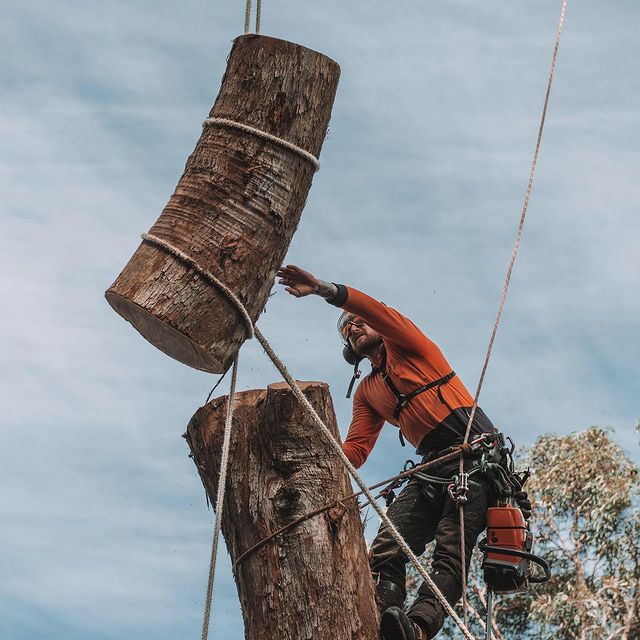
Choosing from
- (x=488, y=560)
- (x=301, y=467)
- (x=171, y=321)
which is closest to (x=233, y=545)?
(x=301, y=467)

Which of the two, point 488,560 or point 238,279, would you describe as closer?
point 238,279

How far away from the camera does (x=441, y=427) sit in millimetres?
5051

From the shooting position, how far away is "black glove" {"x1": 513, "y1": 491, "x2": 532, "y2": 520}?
16.4 ft

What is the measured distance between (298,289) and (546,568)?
175 centimetres

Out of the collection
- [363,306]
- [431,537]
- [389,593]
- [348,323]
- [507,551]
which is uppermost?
[348,323]

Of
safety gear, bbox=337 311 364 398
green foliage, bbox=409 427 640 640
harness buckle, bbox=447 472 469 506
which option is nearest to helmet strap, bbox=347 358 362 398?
safety gear, bbox=337 311 364 398

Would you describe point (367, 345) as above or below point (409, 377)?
above

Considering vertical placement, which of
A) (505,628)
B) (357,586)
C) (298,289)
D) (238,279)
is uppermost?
(505,628)

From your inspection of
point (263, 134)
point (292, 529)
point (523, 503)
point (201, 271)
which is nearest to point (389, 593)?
point (292, 529)

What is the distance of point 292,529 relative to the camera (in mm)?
3910

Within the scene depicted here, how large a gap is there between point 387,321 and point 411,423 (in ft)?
1.99

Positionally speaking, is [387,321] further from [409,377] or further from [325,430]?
[325,430]

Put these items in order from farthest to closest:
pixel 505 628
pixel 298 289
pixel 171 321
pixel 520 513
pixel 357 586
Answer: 1. pixel 505 628
2. pixel 520 513
3. pixel 298 289
4. pixel 357 586
5. pixel 171 321

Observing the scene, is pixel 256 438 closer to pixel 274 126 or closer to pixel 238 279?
pixel 238 279
